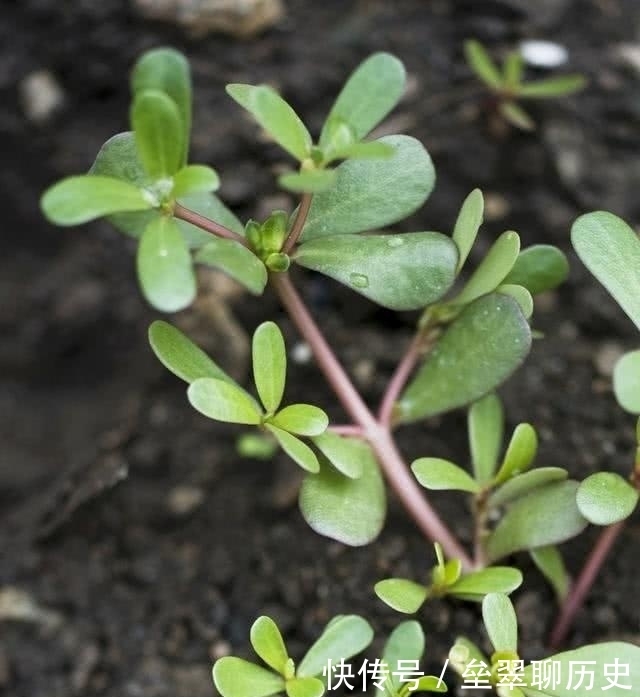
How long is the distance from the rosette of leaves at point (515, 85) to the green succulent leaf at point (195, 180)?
0.93 meters

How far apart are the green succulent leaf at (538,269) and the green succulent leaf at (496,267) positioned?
0.05 meters

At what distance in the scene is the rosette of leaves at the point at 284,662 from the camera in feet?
3.09

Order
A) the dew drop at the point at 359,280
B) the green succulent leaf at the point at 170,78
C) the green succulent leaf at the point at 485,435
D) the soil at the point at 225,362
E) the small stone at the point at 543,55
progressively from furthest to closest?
the small stone at the point at 543,55, the soil at the point at 225,362, the green succulent leaf at the point at 485,435, the dew drop at the point at 359,280, the green succulent leaf at the point at 170,78

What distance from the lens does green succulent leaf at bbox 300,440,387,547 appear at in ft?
3.20

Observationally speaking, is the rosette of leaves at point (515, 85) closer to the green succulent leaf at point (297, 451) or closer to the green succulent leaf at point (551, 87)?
the green succulent leaf at point (551, 87)

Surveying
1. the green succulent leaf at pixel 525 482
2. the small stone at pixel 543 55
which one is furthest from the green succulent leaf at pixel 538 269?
the small stone at pixel 543 55

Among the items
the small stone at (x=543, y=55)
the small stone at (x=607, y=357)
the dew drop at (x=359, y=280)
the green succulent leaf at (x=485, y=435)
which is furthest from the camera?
the small stone at (x=543, y=55)

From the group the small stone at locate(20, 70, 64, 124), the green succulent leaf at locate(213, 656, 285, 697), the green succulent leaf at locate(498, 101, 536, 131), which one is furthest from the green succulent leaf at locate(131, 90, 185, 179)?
Answer: the small stone at locate(20, 70, 64, 124)

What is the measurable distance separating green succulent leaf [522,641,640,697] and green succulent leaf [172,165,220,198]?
1.80ft

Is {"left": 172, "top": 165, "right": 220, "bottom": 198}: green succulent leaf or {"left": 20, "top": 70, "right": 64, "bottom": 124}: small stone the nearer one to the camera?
{"left": 172, "top": 165, "right": 220, "bottom": 198}: green succulent leaf

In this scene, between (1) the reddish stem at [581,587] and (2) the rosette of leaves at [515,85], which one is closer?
(1) the reddish stem at [581,587]

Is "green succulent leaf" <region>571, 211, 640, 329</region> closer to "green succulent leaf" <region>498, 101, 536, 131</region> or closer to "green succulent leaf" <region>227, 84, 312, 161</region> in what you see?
"green succulent leaf" <region>227, 84, 312, 161</region>

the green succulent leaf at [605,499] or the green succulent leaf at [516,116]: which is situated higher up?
the green succulent leaf at [605,499]

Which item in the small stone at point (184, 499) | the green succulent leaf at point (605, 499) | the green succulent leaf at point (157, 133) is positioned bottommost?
the small stone at point (184, 499)
